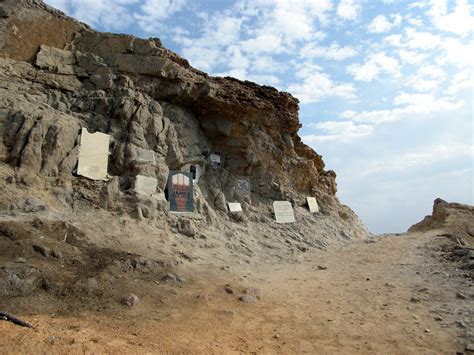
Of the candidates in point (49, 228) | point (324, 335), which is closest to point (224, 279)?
point (324, 335)

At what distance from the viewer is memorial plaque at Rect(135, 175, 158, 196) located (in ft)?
37.2

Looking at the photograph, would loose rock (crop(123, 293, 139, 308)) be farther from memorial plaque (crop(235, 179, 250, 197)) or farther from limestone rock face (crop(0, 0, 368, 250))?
Answer: memorial plaque (crop(235, 179, 250, 197))

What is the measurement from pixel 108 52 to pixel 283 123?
8.22 metres

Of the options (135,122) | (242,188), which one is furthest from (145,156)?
(242,188)

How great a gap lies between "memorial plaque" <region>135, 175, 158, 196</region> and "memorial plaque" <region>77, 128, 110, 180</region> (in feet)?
3.19

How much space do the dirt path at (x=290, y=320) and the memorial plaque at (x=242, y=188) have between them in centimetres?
500

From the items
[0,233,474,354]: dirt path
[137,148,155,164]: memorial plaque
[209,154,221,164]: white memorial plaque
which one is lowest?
[0,233,474,354]: dirt path

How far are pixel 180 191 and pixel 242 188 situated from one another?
3.54 m

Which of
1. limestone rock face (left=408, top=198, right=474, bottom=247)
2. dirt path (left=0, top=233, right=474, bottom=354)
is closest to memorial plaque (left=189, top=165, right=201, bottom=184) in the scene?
dirt path (left=0, top=233, right=474, bottom=354)

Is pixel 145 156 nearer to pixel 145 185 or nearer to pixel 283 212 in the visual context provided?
pixel 145 185

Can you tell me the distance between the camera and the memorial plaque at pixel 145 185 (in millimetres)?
11336

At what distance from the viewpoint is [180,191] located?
1255cm

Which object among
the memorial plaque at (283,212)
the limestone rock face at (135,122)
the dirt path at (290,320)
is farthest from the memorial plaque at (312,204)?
the dirt path at (290,320)

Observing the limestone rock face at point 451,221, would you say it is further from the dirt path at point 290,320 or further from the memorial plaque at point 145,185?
the memorial plaque at point 145,185
